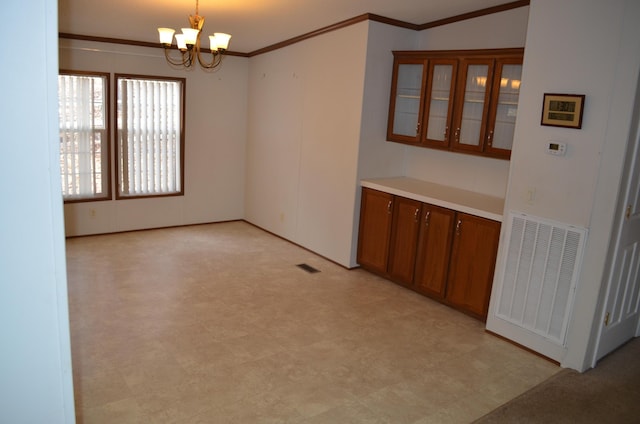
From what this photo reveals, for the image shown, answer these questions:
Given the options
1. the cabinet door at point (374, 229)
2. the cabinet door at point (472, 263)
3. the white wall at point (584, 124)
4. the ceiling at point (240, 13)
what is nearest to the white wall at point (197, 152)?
the ceiling at point (240, 13)

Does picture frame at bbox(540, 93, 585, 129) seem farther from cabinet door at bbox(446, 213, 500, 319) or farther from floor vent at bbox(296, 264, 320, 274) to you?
floor vent at bbox(296, 264, 320, 274)

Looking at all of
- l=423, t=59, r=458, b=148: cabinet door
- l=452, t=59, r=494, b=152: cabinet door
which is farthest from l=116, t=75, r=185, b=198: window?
l=452, t=59, r=494, b=152: cabinet door

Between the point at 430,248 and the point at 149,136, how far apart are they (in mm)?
3831

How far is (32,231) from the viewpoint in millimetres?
1129

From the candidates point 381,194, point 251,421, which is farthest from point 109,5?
point 251,421

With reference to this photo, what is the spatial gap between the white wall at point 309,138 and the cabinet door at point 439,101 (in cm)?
69

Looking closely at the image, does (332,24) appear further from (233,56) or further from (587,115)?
(587,115)

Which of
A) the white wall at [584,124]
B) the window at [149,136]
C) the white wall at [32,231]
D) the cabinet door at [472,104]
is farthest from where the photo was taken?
the window at [149,136]

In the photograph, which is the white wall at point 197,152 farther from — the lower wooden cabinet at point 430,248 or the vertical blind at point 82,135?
the lower wooden cabinet at point 430,248

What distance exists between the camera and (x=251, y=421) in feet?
9.09

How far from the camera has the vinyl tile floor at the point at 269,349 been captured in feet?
9.61

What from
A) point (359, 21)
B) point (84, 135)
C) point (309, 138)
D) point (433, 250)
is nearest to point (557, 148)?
point (433, 250)

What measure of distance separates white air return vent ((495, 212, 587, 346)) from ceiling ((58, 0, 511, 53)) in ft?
6.98

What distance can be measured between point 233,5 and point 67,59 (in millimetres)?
2207
